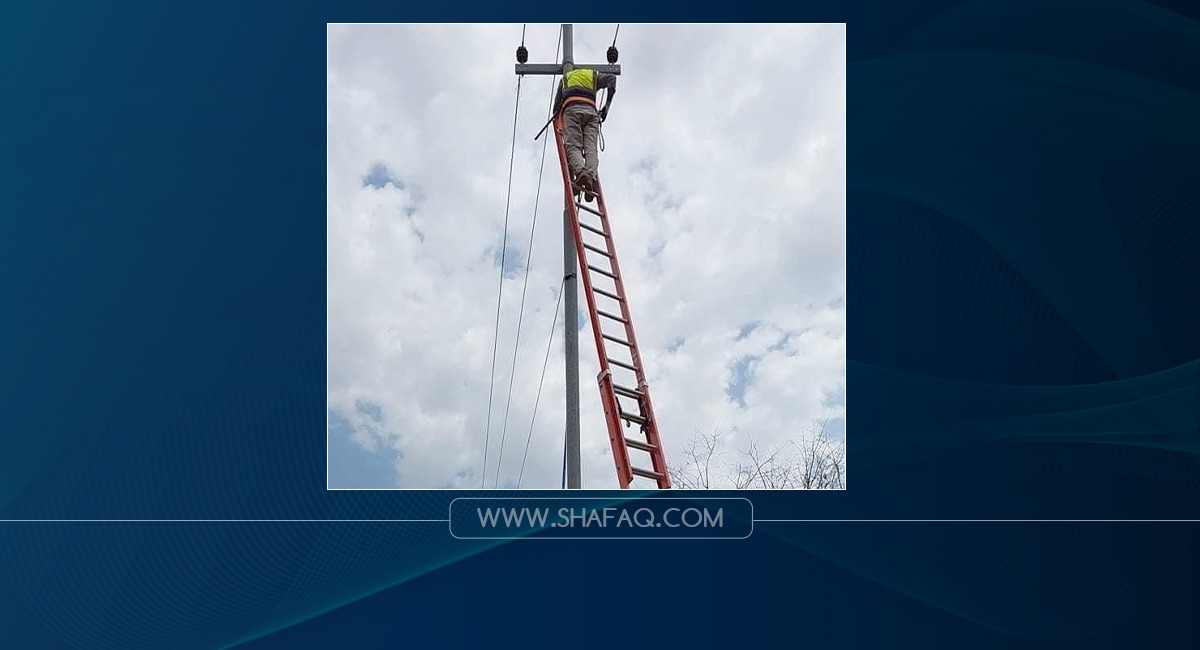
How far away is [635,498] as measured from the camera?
391 cm

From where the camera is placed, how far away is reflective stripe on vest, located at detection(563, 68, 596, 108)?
6.13 meters

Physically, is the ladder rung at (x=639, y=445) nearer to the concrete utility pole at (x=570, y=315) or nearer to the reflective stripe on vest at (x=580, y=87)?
the concrete utility pole at (x=570, y=315)

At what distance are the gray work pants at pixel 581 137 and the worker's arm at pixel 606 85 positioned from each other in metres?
0.05

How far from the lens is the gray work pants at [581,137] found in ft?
20.5

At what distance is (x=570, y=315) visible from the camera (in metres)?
5.87

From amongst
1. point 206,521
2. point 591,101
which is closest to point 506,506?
point 206,521

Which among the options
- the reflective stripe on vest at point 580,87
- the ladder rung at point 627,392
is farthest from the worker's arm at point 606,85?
the ladder rung at point 627,392

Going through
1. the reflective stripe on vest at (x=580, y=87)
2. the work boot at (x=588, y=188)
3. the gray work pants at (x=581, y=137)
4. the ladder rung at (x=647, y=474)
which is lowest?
the ladder rung at (x=647, y=474)

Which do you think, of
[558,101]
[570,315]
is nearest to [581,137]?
[558,101]

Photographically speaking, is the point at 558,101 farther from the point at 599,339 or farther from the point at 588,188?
the point at 599,339

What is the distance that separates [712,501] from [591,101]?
3.15 meters

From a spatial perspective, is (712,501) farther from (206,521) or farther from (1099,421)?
(206,521)

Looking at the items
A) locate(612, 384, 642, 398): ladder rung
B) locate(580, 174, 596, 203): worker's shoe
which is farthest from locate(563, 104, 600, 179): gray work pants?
locate(612, 384, 642, 398): ladder rung

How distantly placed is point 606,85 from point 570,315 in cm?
146
